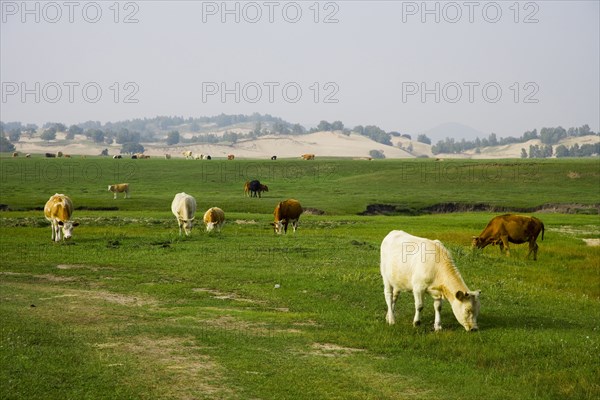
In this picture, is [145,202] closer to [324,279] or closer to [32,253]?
[32,253]

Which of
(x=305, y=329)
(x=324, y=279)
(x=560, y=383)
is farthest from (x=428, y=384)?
(x=324, y=279)

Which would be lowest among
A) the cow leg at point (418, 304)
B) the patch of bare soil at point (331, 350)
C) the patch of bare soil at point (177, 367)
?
the patch of bare soil at point (331, 350)

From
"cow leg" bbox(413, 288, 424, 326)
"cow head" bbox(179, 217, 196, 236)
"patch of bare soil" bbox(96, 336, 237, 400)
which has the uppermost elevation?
"cow head" bbox(179, 217, 196, 236)

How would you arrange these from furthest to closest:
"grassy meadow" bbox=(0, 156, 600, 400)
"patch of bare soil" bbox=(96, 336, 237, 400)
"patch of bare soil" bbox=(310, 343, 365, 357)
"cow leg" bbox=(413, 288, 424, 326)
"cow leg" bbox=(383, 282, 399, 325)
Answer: "cow leg" bbox=(383, 282, 399, 325) < "cow leg" bbox=(413, 288, 424, 326) < "patch of bare soil" bbox=(310, 343, 365, 357) < "grassy meadow" bbox=(0, 156, 600, 400) < "patch of bare soil" bbox=(96, 336, 237, 400)

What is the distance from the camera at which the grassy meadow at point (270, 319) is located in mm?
14531

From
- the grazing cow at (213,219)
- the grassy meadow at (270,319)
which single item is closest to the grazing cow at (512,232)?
the grassy meadow at (270,319)

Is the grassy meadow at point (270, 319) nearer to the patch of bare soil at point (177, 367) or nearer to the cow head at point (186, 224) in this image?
the patch of bare soil at point (177, 367)

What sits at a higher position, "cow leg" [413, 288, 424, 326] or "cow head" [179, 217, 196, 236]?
"cow head" [179, 217, 196, 236]

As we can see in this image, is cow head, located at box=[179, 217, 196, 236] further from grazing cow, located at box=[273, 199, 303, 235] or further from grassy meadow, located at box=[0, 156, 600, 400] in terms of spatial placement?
grazing cow, located at box=[273, 199, 303, 235]

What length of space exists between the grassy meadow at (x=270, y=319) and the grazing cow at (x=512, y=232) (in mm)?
836

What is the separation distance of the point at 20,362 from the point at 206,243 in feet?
80.7

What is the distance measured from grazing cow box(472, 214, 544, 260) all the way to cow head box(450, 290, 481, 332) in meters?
20.6

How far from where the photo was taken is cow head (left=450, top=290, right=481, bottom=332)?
18.1 m

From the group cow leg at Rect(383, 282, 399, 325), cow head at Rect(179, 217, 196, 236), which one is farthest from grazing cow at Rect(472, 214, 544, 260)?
cow leg at Rect(383, 282, 399, 325)
